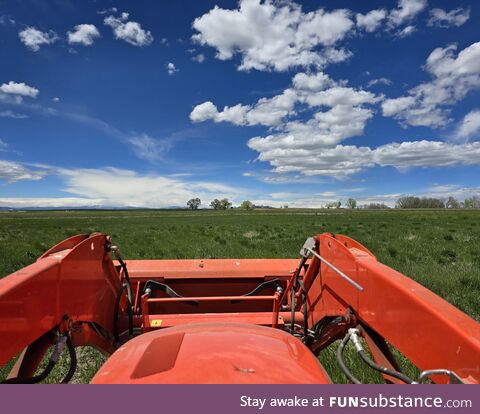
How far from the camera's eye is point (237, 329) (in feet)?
5.60

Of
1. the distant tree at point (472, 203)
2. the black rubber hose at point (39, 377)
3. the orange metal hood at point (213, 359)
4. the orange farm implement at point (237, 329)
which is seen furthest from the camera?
the distant tree at point (472, 203)

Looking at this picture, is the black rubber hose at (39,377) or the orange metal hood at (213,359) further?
the black rubber hose at (39,377)

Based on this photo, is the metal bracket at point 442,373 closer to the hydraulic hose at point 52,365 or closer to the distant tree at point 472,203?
the hydraulic hose at point 52,365

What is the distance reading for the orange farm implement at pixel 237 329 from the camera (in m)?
1.39

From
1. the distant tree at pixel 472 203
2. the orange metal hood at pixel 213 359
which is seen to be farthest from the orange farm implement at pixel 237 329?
the distant tree at pixel 472 203

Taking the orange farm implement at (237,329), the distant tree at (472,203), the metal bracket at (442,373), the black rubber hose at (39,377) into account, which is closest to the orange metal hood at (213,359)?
the orange farm implement at (237,329)

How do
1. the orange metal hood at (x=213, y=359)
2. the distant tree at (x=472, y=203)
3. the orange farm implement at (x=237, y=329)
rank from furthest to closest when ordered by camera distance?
the distant tree at (x=472, y=203) → the orange farm implement at (x=237, y=329) → the orange metal hood at (x=213, y=359)

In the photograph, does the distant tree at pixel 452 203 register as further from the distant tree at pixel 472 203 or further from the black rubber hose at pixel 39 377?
the black rubber hose at pixel 39 377

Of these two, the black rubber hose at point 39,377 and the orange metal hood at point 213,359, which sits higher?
the orange metal hood at point 213,359

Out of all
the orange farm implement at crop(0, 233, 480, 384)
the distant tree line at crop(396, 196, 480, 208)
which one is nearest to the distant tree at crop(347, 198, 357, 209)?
the distant tree line at crop(396, 196, 480, 208)

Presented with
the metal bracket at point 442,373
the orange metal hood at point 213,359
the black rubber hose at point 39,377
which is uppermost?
the orange metal hood at point 213,359

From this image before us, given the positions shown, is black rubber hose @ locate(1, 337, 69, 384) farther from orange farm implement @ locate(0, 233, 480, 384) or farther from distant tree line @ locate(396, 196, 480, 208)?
Result: distant tree line @ locate(396, 196, 480, 208)

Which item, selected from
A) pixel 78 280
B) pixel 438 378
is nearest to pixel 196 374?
pixel 438 378

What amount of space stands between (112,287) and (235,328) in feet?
7.20
